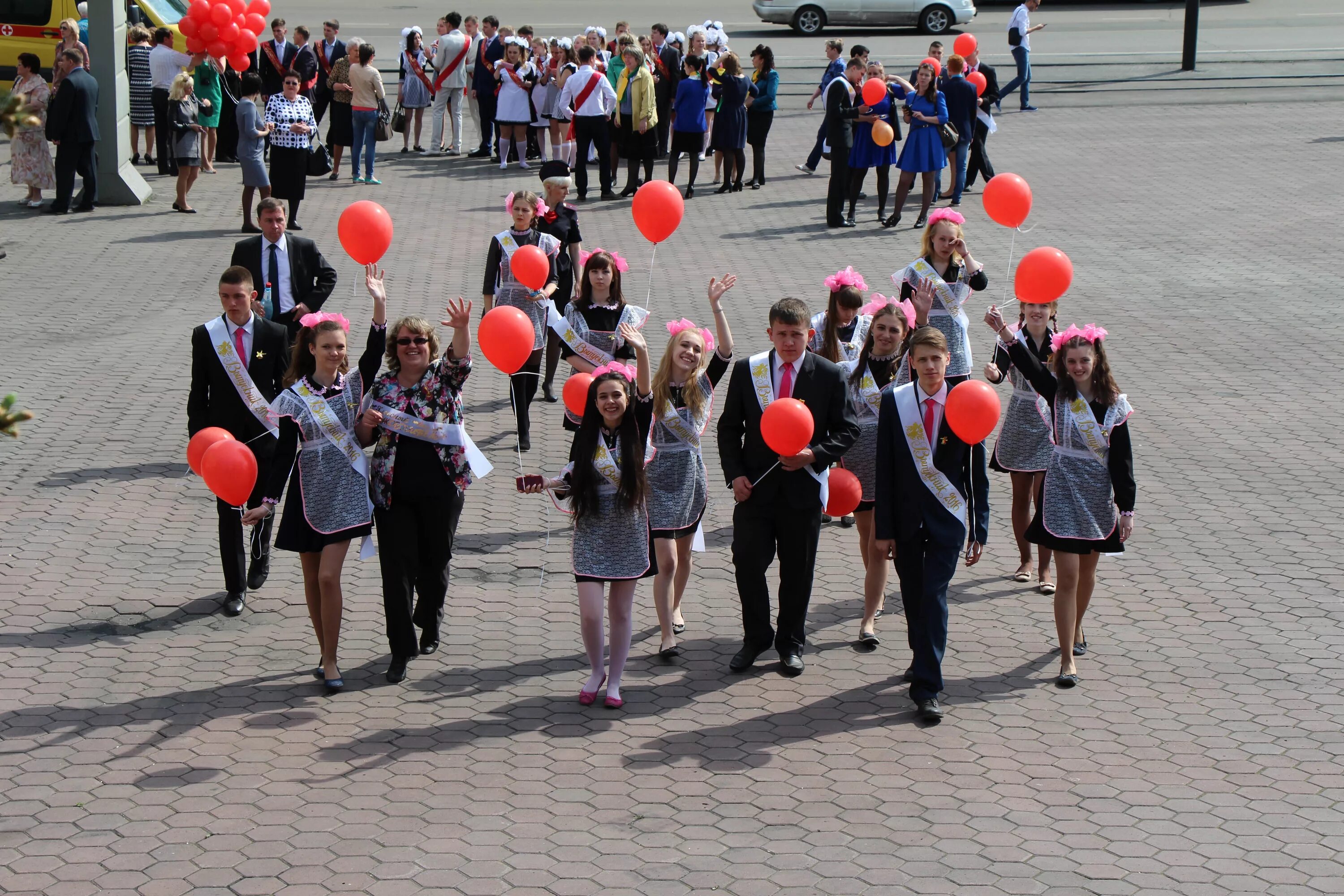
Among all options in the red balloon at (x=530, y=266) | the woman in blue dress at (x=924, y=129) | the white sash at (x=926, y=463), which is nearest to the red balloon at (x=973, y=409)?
the white sash at (x=926, y=463)

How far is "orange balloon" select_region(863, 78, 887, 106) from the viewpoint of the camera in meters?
17.7

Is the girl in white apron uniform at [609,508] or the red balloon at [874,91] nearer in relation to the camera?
the girl in white apron uniform at [609,508]

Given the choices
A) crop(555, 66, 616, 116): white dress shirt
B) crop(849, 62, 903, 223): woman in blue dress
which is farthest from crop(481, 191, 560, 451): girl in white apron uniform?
crop(555, 66, 616, 116): white dress shirt

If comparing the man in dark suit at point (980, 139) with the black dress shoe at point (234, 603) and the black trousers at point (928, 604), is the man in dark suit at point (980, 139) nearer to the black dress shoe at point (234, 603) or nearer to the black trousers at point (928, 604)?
the black trousers at point (928, 604)

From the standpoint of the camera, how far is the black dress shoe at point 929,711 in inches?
269

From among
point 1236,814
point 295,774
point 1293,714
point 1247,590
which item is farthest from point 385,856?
point 1247,590

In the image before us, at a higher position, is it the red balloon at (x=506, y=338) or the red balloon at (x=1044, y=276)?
the red balloon at (x=1044, y=276)

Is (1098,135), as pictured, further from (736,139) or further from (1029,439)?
(1029,439)

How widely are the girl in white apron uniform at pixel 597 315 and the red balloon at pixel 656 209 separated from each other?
0.38 m

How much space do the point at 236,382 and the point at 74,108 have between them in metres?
11.2

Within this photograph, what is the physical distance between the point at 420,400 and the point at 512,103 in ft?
47.8

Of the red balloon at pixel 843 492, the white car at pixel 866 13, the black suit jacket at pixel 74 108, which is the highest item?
the white car at pixel 866 13

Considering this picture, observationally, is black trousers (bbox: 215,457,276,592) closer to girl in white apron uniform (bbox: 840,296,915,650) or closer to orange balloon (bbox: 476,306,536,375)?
orange balloon (bbox: 476,306,536,375)

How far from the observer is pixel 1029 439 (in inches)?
329
